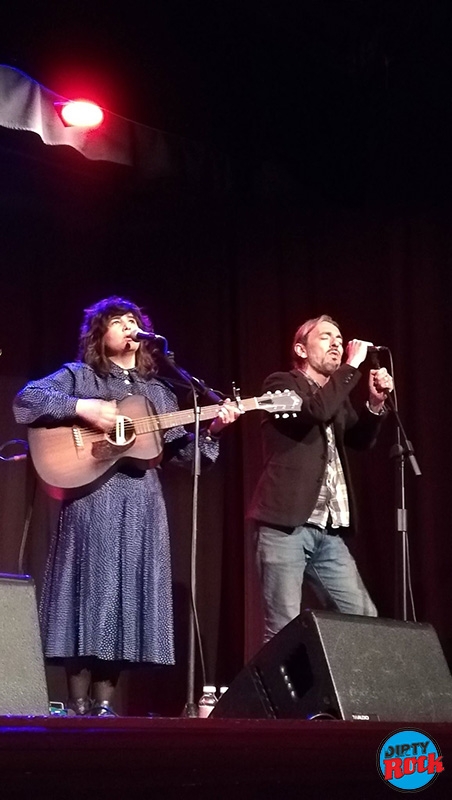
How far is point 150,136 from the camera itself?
5.04 meters

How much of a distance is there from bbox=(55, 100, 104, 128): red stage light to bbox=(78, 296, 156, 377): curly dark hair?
1.13m

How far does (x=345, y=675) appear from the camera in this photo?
7.98 ft

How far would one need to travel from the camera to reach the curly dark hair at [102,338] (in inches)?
154

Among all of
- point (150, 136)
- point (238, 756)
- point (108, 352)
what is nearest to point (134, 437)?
point (108, 352)

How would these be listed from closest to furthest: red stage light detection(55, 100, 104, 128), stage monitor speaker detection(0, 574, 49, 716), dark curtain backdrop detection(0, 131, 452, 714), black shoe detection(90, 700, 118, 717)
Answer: stage monitor speaker detection(0, 574, 49, 716)
black shoe detection(90, 700, 118, 717)
red stage light detection(55, 100, 104, 128)
dark curtain backdrop detection(0, 131, 452, 714)

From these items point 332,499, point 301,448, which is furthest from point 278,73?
point 332,499

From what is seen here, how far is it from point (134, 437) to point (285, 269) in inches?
80.4

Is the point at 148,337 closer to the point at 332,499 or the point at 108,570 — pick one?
the point at 108,570

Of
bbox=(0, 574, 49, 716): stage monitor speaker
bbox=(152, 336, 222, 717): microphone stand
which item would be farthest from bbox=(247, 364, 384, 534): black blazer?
bbox=(0, 574, 49, 716): stage monitor speaker

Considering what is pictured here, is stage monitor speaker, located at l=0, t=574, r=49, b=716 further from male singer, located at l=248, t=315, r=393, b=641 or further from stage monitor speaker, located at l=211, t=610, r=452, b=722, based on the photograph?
male singer, located at l=248, t=315, r=393, b=641

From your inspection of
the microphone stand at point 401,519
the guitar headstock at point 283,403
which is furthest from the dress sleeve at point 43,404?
the microphone stand at point 401,519

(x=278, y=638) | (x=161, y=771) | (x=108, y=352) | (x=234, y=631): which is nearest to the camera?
(x=161, y=771)

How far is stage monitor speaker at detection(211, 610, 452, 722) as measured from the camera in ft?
7.93

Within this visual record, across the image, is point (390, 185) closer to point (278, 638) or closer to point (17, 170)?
point (17, 170)
